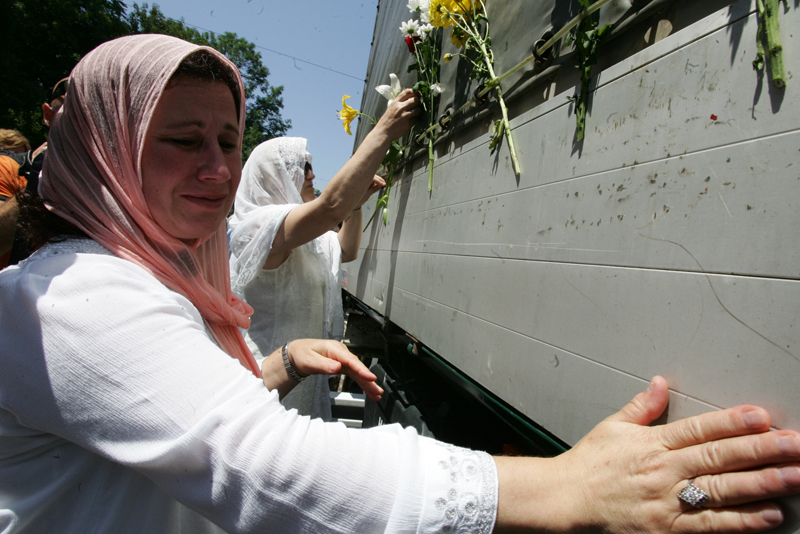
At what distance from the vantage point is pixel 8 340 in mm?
786

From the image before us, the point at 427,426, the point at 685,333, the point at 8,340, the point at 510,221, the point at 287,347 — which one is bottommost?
the point at 427,426

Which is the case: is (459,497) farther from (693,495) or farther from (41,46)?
(41,46)

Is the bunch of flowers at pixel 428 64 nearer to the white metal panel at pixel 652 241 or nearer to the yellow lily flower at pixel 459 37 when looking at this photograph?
the yellow lily flower at pixel 459 37

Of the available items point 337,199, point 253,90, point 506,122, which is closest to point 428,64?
point 337,199

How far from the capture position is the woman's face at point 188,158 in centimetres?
113

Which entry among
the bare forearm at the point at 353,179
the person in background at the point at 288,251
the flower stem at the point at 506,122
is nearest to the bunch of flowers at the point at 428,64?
the person in background at the point at 288,251

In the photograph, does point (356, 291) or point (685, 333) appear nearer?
point (685, 333)

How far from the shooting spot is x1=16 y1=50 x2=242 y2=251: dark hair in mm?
1048

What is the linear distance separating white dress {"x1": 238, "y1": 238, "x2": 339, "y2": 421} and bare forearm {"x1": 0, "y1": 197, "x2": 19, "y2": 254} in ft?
4.99

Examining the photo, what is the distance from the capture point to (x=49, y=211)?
107 centimetres

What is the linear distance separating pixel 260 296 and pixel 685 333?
2081 mm

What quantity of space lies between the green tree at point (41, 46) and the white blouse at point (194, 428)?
16357mm

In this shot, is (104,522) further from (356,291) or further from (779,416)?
(356,291)

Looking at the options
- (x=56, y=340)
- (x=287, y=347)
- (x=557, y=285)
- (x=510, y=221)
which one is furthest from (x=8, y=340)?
(x=510, y=221)
